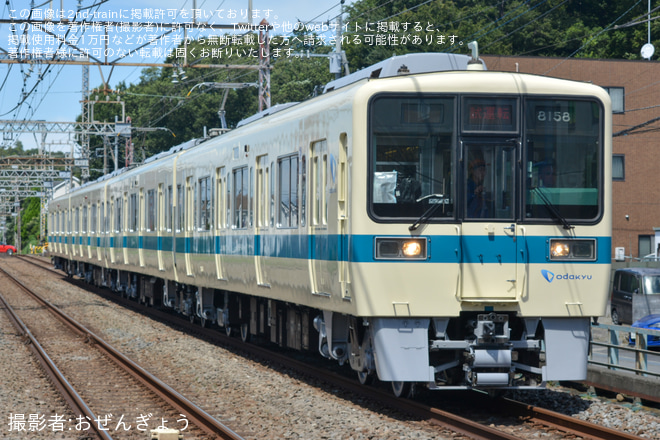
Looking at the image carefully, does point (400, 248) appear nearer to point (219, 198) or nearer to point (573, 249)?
point (573, 249)

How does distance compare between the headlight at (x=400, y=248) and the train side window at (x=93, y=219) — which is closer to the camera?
the headlight at (x=400, y=248)

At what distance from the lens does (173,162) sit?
61.9 feet

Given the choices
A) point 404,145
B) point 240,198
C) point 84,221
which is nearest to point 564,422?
point 404,145

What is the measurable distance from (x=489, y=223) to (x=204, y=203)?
790cm

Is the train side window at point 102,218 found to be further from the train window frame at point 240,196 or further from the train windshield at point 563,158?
the train windshield at point 563,158

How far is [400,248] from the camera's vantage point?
8.91 meters

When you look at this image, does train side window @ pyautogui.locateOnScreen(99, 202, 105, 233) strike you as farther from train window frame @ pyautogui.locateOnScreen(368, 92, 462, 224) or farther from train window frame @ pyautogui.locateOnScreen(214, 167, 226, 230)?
train window frame @ pyautogui.locateOnScreen(368, 92, 462, 224)

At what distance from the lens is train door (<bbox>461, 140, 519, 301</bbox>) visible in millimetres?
8922

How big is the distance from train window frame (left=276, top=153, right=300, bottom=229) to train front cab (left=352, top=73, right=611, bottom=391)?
2350 mm

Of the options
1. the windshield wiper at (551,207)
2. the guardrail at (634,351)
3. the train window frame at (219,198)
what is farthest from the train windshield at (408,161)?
the train window frame at (219,198)

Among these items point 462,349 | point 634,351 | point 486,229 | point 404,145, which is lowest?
point 634,351

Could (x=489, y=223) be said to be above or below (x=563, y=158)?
below

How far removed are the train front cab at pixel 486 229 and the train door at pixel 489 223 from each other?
0.04 feet

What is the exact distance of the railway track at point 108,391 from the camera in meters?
8.91
